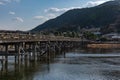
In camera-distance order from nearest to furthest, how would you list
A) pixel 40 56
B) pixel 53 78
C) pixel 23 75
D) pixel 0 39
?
1. pixel 53 78
2. pixel 23 75
3. pixel 0 39
4. pixel 40 56

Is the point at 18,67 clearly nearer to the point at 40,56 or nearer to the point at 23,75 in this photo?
the point at 23,75

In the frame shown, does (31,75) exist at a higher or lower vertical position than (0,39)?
lower

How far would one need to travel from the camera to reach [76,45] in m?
158

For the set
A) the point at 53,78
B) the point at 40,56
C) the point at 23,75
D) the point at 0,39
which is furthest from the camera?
the point at 40,56

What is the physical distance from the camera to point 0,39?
45906 millimetres

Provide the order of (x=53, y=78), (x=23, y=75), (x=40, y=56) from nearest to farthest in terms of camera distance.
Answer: (x=53, y=78), (x=23, y=75), (x=40, y=56)

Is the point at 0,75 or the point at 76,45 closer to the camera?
the point at 0,75

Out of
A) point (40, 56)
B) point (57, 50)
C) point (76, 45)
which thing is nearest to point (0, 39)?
point (40, 56)

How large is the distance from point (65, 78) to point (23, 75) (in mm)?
5854

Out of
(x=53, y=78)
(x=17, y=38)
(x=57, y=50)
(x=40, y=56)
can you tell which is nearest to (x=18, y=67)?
(x=17, y=38)

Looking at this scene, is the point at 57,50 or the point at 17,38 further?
the point at 57,50

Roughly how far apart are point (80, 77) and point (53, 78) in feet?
11.4

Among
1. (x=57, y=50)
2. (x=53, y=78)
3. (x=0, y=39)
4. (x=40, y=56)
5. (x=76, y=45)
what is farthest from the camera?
(x=76, y=45)

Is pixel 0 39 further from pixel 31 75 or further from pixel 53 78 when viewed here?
pixel 53 78
